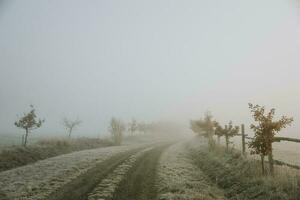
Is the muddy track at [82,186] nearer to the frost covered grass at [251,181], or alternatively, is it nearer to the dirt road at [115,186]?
the dirt road at [115,186]

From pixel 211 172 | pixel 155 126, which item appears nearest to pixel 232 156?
pixel 211 172

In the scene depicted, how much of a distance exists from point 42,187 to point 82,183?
2.59 metres

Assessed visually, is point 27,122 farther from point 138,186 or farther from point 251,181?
point 251,181

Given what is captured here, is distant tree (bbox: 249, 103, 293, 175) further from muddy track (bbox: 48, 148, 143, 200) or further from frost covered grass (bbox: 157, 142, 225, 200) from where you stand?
muddy track (bbox: 48, 148, 143, 200)

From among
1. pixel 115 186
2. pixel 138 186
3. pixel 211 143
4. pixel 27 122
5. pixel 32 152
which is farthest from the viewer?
pixel 27 122

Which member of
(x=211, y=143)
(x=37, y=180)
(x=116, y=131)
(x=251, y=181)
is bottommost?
(x=37, y=180)

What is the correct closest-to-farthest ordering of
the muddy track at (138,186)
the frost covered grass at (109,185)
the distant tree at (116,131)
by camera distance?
the frost covered grass at (109,185)
the muddy track at (138,186)
the distant tree at (116,131)

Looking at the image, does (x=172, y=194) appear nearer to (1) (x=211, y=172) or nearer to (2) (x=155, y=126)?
(1) (x=211, y=172)

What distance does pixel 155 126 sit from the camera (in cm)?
15675

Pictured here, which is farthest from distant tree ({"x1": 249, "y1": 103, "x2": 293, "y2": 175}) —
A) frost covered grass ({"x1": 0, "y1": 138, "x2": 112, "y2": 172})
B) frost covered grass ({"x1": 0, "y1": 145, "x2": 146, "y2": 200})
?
frost covered grass ({"x1": 0, "y1": 138, "x2": 112, "y2": 172})

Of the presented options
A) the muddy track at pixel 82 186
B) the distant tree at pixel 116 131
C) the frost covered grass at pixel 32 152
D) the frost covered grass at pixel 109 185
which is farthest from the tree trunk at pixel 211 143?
the distant tree at pixel 116 131

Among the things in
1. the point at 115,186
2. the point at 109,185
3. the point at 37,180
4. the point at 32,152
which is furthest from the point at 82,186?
the point at 32,152

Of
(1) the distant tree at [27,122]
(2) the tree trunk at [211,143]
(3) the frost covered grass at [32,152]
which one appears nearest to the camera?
(3) the frost covered grass at [32,152]

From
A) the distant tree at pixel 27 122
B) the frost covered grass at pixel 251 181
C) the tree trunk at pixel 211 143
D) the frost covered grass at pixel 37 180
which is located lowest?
the frost covered grass at pixel 37 180
